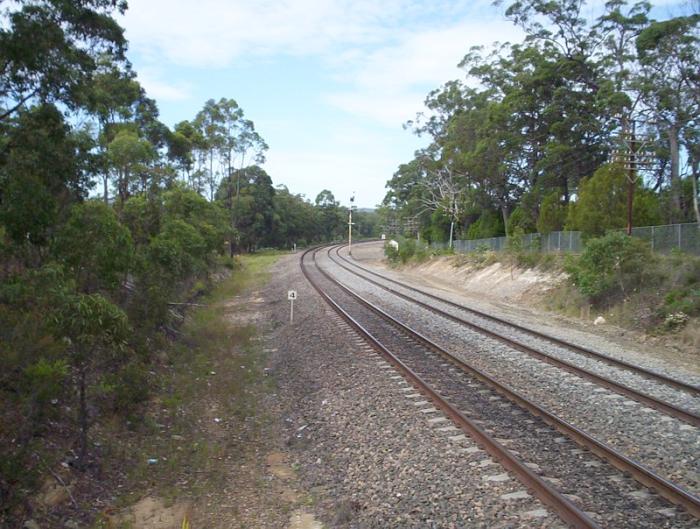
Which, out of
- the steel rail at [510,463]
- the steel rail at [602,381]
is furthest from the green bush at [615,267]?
the steel rail at [510,463]

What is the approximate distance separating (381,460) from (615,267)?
15.5m

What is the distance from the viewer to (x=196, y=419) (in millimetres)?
9562

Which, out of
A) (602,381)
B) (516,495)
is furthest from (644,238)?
(516,495)

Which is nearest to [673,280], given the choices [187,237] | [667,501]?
[667,501]

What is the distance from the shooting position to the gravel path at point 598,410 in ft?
22.6

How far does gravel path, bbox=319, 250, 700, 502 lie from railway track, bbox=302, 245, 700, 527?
1.37 ft

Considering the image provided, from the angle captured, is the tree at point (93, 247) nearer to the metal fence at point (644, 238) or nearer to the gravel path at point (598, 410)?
the gravel path at point (598, 410)

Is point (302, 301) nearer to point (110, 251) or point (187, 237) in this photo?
point (187, 237)

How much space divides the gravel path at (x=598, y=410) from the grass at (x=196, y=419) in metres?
4.54

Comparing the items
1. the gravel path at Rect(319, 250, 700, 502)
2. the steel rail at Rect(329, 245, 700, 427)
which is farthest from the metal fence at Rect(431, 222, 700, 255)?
the gravel path at Rect(319, 250, 700, 502)

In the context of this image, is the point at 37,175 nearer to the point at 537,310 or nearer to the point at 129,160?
the point at 129,160

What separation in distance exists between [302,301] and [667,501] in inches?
700

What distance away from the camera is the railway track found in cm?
557

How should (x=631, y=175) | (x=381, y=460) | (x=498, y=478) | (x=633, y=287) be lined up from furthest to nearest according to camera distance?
(x=631, y=175), (x=633, y=287), (x=381, y=460), (x=498, y=478)
